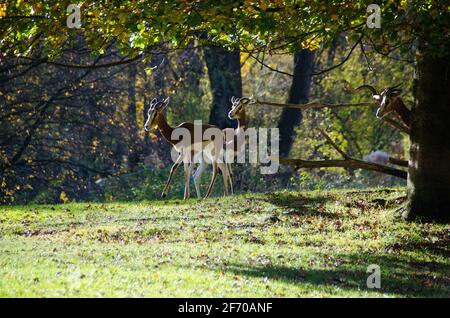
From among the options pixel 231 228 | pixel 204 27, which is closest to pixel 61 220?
pixel 231 228

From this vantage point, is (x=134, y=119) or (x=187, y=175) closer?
(x=187, y=175)

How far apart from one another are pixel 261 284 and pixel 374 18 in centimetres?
479

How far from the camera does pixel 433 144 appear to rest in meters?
14.4

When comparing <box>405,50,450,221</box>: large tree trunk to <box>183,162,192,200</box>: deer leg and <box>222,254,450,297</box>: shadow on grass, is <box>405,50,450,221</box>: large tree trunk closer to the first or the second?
<box>222,254,450,297</box>: shadow on grass

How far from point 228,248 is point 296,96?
682 inches

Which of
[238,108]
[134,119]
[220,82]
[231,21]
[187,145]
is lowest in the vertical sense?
[187,145]

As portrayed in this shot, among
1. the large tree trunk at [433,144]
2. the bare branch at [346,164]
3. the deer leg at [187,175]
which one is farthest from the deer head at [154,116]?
the large tree trunk at [433,144]

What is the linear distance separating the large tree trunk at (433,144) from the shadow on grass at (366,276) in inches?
105

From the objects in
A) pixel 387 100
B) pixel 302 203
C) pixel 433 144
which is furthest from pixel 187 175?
pixel 433 144

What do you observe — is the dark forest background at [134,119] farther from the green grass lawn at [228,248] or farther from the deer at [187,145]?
the green grass lawn at [228,248]

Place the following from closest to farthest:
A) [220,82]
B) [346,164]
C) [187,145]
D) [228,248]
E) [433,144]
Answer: [228,248] < [433,144] < [346,164] < [187,145] < [220,82]

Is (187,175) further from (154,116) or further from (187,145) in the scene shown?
(154,116)

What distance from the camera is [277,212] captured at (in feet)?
53.6

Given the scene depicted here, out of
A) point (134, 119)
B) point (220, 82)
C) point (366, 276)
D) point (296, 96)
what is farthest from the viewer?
point (134, 119)
